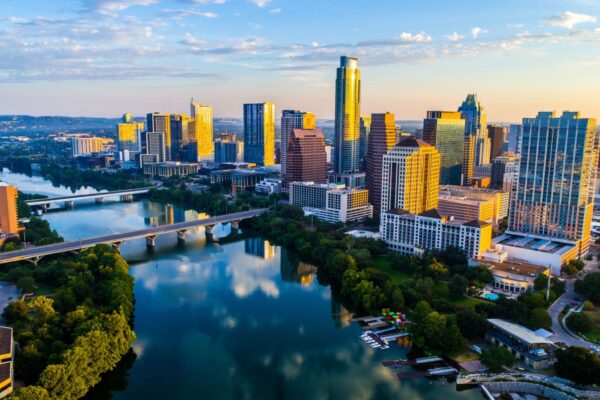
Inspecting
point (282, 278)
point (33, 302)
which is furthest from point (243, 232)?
point (33, 302)

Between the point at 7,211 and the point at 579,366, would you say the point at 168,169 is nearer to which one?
the point at 7,211

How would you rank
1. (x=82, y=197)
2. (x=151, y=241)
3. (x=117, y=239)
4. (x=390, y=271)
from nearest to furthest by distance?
(x=390, y=271) → (x=117, y=239) → (x=151, y=241) → (x=82, y=197)

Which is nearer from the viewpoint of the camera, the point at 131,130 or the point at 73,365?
the point at 73,365

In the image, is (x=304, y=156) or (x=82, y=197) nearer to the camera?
(x=304, y=156)

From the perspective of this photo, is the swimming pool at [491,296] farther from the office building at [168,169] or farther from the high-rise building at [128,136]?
the high-rise building at [128,136]

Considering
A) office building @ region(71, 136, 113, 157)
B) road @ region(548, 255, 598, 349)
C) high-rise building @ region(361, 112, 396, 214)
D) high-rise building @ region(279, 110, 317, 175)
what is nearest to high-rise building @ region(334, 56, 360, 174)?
high-rise building @ region(279, 110, 317, 175)

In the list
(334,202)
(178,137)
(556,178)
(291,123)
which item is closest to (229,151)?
(178,137)

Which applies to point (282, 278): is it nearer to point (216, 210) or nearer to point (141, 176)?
point (216, 210)
